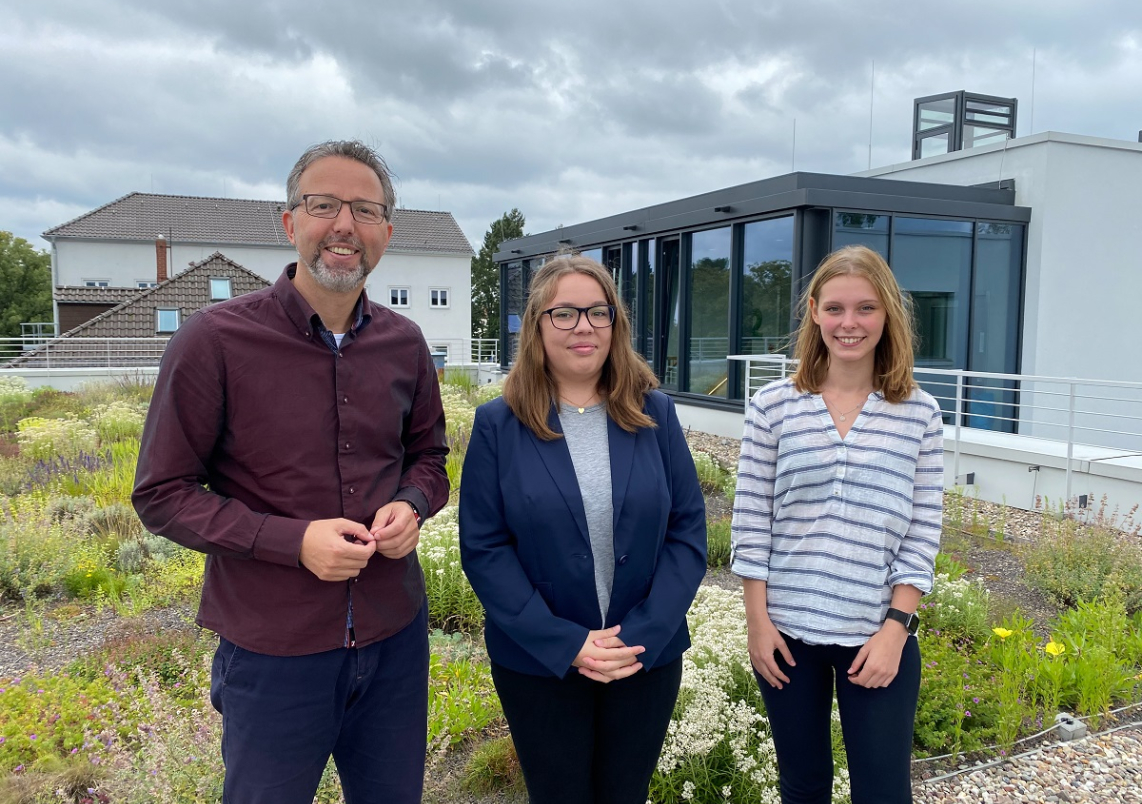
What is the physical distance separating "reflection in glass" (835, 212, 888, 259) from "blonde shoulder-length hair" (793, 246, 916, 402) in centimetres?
905

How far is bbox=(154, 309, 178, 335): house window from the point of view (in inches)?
846

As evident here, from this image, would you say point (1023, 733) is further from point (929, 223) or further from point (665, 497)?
point (929, 223)

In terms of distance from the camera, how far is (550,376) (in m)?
2.22

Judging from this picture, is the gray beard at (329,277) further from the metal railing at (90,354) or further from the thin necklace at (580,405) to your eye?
the metal railing at (90,354)

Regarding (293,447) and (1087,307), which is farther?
(1087,307)

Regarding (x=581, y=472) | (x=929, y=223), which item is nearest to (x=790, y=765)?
(x=581, y=472)

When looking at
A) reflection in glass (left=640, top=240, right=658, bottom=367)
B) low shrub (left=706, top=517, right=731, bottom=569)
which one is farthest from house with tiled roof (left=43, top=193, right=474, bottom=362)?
low shrub (left=706, top=517, right=731, bottom=569)

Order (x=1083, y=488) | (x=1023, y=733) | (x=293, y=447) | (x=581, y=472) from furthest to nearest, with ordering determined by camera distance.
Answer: (x=1083, y=488), (x=1023, y=733), (x=581, y=472), (x=293, y=447)

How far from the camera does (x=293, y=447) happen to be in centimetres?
187

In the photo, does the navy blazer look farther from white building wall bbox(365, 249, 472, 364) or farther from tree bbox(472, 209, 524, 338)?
tree bbox(472, 209, 524, 338)

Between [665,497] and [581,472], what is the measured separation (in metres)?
0.24

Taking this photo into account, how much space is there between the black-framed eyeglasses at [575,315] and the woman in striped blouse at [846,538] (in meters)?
0.54

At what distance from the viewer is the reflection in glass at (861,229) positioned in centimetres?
1071

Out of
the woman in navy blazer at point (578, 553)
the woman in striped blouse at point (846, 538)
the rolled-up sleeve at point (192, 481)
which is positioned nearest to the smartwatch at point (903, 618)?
the woman in striped blouse at point (846, 538)
